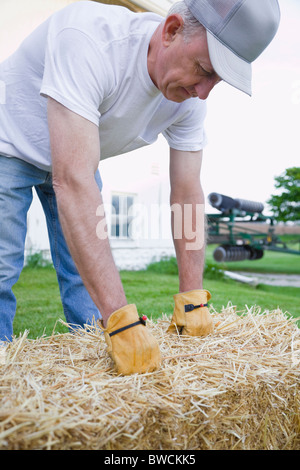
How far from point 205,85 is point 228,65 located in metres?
0.10

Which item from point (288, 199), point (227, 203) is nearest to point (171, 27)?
point (227, 203)

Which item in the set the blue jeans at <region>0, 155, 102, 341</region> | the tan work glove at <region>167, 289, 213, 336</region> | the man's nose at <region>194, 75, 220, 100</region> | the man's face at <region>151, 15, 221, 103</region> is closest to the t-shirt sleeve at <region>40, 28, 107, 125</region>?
the man's face at <region>151, 15, 221, 103</region>

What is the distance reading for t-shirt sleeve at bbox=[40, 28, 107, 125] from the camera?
47.7 inches

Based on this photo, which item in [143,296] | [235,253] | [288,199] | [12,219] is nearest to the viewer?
[12,219]

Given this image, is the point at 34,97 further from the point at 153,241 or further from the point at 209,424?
the point at 153,241

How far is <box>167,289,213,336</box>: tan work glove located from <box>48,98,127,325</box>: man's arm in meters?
0.45

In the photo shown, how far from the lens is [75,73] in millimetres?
1232

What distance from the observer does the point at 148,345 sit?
3.73 feet

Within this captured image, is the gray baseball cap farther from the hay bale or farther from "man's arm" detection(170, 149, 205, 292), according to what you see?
the hay bale

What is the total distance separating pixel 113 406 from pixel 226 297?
429 centimetres

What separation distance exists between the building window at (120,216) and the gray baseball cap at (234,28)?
614 centimetres

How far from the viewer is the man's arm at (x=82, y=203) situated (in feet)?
3.86

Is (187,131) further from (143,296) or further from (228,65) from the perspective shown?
(143,296)
